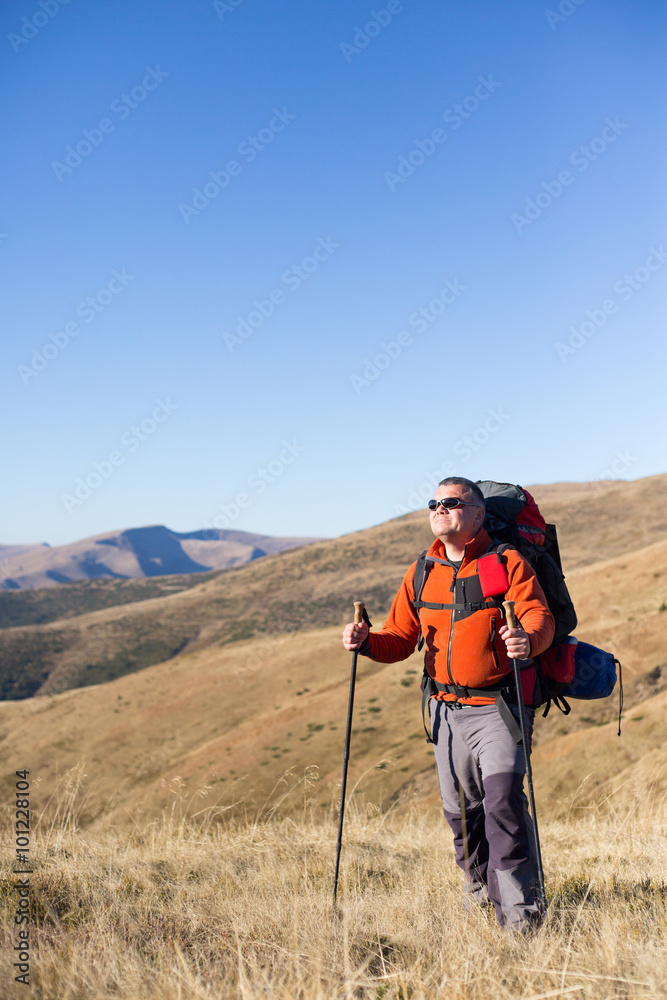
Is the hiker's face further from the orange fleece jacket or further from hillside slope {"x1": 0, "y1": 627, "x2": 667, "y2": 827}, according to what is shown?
hillside slope {"x1": 0, "y1": 627, "x2": 667, "y2": 827}

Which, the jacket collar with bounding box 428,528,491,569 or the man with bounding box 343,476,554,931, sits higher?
the jacket collar with bounding box 428,528,491,569

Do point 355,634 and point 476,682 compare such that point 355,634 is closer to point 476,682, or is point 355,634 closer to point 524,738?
point 476,682

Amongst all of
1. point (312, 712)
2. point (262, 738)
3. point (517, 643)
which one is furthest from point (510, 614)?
point (312, 712)

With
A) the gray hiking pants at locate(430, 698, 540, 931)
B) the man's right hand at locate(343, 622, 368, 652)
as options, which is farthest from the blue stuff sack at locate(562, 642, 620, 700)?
the man's right hand at locate(343, 622, 368, 652)

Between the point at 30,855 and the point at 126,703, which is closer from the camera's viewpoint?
the point at 30,855

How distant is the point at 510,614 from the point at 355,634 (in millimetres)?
1002

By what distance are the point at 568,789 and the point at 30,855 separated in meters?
10.5

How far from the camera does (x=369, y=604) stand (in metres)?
58.8

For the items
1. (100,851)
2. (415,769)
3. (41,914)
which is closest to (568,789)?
(415,769)

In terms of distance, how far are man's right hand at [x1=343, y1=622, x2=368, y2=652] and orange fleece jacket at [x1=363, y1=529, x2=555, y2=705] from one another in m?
0.09

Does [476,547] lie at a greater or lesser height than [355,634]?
greater

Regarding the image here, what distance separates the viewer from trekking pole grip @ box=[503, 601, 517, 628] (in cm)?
340

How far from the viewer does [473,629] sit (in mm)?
3738

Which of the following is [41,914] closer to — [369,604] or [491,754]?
[491,754]
